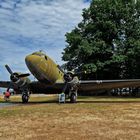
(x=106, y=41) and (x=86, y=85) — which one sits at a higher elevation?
(x=106, y=41)

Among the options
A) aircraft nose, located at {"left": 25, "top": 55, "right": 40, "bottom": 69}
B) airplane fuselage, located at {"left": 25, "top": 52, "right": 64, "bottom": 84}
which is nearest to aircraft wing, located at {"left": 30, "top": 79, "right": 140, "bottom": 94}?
airplane fuselage, located at {"left": 25, "top": 52, "right": 64, "bottom": 84}

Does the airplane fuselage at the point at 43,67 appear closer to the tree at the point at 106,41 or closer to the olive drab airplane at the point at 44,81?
the olive drab airplane at the point at 44,81

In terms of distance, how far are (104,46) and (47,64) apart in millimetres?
26640

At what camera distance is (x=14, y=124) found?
58.2 feet

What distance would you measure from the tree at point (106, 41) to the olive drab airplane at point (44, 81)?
1929cm

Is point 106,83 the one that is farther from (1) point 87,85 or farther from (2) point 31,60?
(2) point 31,60

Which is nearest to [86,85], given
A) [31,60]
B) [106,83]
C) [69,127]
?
[106,83]

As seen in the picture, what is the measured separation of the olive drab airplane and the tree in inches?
759

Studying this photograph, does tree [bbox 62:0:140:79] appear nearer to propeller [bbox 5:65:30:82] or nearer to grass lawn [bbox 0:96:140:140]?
propeller [bbox 5:65:30:82]

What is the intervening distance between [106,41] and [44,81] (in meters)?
29.4

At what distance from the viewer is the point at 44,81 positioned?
39000mm

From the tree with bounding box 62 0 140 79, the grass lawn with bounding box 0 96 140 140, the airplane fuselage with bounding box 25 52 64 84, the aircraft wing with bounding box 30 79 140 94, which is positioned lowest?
the grass lawn with bounding box 0 96 140 140

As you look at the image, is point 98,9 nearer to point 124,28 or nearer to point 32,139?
point 124,28

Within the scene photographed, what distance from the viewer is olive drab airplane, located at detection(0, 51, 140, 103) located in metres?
37.0
